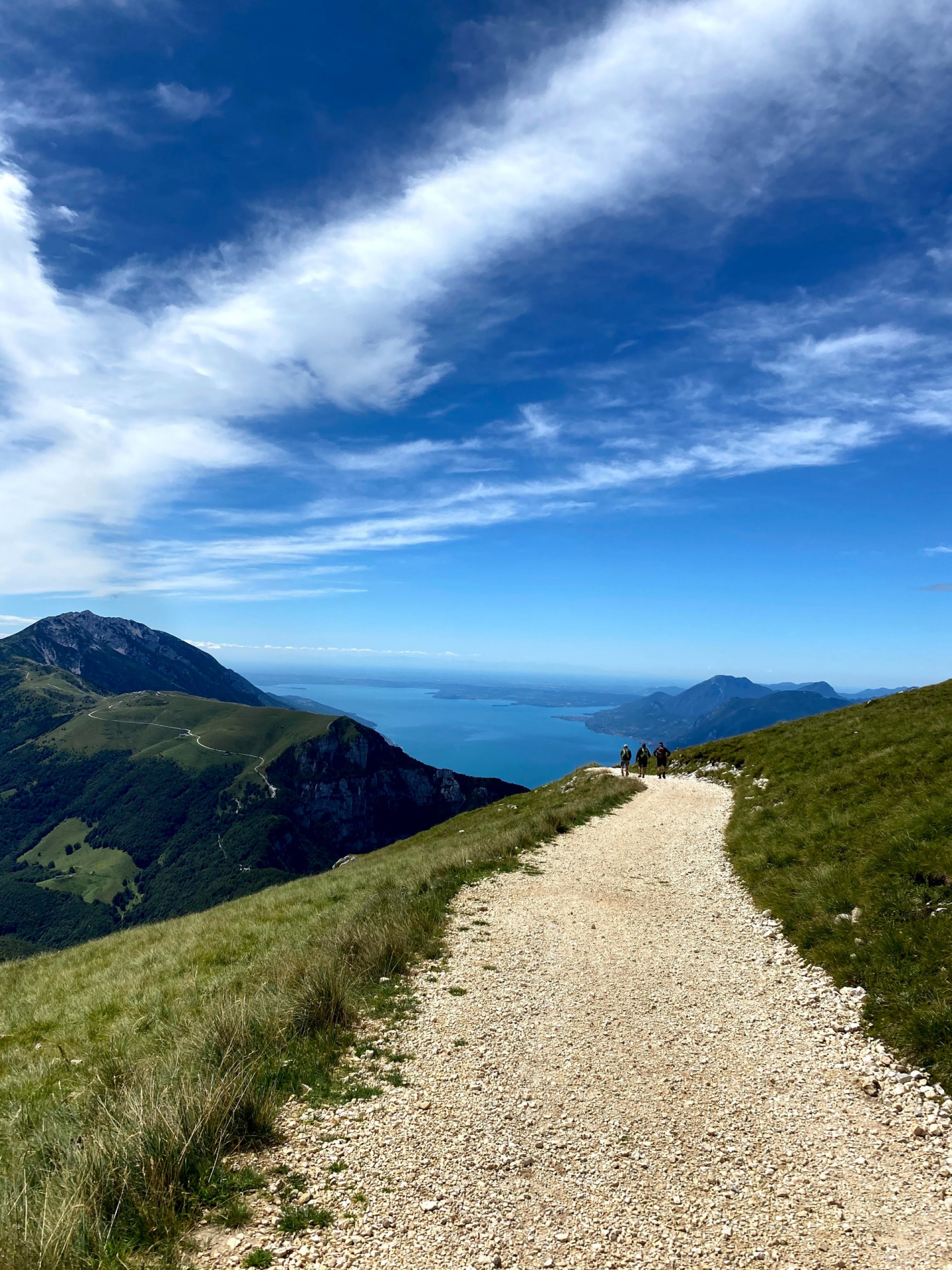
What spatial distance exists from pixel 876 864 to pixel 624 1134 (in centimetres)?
823

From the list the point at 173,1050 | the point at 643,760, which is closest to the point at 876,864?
the point at 173,1050

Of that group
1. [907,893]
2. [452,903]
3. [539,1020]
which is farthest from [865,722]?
[539,1020]

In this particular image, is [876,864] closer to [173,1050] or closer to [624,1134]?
[624,1134]

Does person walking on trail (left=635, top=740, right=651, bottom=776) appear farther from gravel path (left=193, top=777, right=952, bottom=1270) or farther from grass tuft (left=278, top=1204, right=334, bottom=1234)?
grass tuft (left=278, top=1204, right=334, bottom=1234)

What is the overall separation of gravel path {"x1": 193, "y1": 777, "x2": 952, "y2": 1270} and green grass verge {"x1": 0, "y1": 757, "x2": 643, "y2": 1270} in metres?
0.64

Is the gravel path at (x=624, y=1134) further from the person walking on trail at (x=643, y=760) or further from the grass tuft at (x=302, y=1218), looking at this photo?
the person walking on trail at (x=643, y=760)

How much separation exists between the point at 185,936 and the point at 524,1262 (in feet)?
57.6

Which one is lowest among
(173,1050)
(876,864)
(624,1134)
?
(624,1134)

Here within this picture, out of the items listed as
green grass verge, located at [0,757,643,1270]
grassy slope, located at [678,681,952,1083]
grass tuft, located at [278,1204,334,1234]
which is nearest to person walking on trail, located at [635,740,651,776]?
grassy slope, located at [678,681,952,1083]

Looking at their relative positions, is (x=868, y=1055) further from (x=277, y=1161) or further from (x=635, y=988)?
(x=277, y=1161)

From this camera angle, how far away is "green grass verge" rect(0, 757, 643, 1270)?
5.40 meters

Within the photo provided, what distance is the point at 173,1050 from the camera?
8562mm

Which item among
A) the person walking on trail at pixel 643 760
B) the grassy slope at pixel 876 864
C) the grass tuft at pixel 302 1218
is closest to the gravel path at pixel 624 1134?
the grass tuft at pixel 302 1218

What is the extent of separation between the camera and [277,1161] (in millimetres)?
6414
